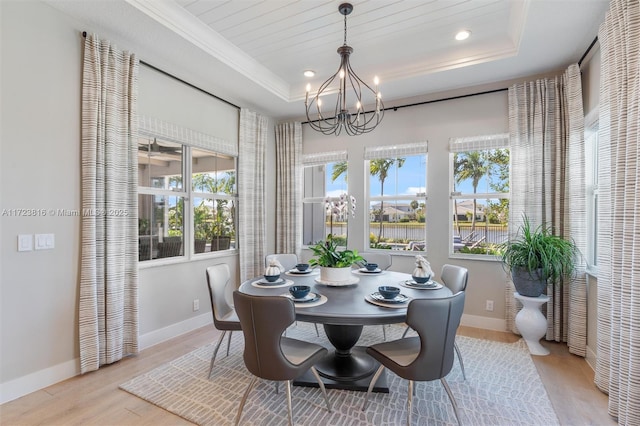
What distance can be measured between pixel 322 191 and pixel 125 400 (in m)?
3.38

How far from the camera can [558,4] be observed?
2260mm

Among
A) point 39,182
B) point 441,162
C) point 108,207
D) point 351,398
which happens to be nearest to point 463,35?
point 441,162

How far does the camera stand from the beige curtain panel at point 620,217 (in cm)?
183

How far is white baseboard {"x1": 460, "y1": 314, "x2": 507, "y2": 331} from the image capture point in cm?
355

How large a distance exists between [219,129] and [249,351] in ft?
9.66

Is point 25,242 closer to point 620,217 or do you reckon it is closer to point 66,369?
point 66,369

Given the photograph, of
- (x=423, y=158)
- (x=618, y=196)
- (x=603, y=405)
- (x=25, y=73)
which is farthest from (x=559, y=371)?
(x=25, y=73)

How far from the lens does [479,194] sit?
377 cm

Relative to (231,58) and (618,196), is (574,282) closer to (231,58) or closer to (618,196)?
(618,196)

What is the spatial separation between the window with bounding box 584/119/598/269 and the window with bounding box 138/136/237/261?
3905 mm

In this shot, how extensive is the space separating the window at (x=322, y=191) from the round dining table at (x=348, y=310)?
1825 mm

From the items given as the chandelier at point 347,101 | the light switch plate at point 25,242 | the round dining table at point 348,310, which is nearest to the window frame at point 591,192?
the round dining table at point 348,310

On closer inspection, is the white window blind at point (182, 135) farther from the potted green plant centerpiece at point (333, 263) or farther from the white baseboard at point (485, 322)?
the white baseboard at point (485, 322)

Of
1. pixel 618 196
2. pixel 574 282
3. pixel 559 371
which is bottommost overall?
pixel 559 371
